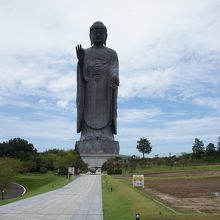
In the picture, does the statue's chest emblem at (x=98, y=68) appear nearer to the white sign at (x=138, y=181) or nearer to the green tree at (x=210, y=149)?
the green tree at (x=210, y=149)

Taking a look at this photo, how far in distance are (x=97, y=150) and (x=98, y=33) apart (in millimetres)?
14476

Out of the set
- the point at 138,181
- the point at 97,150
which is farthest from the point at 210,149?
the point at 138,181

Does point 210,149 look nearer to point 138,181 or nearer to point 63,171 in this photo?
point 63,171

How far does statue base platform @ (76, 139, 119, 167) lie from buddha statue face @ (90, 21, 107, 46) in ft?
39.9

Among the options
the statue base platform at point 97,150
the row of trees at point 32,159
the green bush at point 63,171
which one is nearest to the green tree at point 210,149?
the statue base platform at point 97,150

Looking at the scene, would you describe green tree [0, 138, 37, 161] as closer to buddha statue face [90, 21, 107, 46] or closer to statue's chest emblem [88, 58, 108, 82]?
statue's chest emblem [88, 58, 108, 82]

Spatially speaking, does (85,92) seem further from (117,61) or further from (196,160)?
(196,160)

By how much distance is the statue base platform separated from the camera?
188 ft

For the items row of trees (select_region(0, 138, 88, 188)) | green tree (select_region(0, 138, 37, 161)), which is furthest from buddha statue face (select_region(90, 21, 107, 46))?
green tree (select_region(0, 138, 37, 161))

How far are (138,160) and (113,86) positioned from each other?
559 inches

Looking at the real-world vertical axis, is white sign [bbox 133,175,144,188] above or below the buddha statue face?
below

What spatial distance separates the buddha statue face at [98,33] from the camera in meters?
56.3

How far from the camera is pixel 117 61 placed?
A: 55906 mm

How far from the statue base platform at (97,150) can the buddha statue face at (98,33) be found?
39.9 feet
